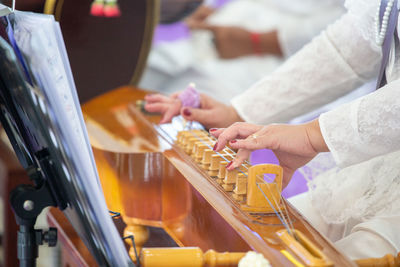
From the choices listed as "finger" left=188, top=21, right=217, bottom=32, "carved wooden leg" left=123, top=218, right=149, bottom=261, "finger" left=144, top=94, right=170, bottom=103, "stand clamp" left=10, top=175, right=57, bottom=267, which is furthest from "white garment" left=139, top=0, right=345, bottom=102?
"stand clamp" left=10, top=175, right=57, bottom=267

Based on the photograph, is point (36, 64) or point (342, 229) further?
point (342, 229)

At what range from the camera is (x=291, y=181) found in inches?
38.5

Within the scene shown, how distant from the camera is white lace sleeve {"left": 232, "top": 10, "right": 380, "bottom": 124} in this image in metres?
1.08

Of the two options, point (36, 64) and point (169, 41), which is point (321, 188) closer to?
point (36, 64)

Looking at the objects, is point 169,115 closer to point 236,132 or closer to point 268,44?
point 236,132

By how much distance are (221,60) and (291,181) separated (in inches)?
67.8

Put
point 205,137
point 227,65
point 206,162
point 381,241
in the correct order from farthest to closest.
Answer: point 227,65 < point 205,137 < point 206,162 < point 381,241

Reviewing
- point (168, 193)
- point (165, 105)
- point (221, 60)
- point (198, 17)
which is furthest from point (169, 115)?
point (198, 17)

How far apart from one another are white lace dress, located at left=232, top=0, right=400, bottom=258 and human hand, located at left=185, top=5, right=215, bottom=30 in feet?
5.61

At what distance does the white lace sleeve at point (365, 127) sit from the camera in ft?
2.48

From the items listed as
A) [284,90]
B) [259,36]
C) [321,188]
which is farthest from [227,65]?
[321,188]

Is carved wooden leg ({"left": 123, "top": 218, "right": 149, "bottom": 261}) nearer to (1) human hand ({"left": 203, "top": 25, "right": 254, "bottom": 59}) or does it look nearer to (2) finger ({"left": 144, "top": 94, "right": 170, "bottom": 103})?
(2) finger ({"left": 144, "top": 94, "right": 170, "bottom": 103})

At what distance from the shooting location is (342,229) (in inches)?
35.2

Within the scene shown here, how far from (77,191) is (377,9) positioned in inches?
24.9
